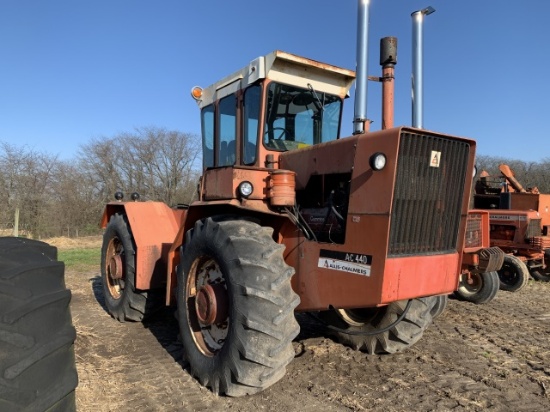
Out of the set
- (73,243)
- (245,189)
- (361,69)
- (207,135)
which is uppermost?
(361,69)

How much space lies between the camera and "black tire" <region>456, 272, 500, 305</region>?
7.07m

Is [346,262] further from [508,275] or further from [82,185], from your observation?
[82,185]

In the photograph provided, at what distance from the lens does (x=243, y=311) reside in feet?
10.2

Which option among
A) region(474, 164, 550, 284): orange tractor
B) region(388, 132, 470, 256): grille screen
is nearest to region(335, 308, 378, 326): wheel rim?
region(388, 132, 470, 256): grille screen

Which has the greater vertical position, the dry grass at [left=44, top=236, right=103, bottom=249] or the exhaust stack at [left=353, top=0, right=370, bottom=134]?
the exhaust stack at [left=353, top=0, right=370, bottom=134]

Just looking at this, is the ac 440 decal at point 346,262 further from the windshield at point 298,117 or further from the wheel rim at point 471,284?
the wheel rim at point 471,284

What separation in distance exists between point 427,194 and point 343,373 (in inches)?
65.9

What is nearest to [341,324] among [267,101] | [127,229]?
[267,101]

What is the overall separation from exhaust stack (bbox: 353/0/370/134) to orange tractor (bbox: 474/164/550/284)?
259 inches

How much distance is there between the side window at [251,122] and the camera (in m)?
4.46

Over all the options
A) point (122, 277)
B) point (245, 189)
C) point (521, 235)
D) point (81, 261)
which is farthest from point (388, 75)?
point (81, 261)

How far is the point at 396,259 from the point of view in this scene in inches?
124

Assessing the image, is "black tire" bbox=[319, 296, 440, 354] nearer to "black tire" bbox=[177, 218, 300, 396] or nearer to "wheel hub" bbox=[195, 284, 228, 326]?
"black tire" bbox=[177, 218, 300, 396]

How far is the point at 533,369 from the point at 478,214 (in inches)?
85.9
